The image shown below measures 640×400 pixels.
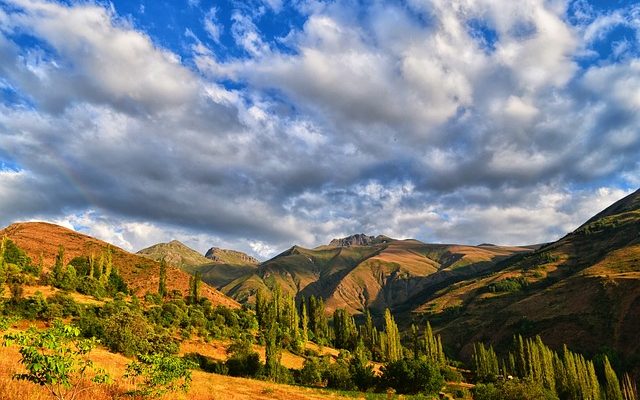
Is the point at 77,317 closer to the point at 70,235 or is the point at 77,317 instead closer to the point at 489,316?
the point at 70,235

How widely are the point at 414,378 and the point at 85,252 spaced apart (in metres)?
104

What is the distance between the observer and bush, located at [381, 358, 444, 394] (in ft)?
195

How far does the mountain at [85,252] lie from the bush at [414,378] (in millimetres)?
62911

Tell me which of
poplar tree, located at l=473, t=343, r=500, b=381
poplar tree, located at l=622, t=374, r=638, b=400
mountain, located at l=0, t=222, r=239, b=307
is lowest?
poplar tree, located at l=622, t=374, r=638, b=400

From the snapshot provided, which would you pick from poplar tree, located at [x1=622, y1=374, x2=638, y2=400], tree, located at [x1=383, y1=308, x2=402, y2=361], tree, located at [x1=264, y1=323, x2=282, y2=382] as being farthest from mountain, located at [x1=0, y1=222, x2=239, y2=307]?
poplar tree, located at [x1=622, y1=374, x2=638, y2=400]

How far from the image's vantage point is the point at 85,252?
119 metres

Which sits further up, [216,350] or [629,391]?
[216,350]

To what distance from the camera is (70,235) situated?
131m

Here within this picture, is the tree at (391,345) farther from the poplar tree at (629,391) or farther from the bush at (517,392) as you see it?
the bush at (517,392)

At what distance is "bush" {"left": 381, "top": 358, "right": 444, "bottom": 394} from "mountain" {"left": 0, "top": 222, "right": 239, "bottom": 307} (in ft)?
206

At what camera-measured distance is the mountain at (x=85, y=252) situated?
106750 mm

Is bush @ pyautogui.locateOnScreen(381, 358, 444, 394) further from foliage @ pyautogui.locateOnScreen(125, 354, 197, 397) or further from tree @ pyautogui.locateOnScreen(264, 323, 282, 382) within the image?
foliage @ pyautogui.locateOnScreen(125, 354, 197, 397)

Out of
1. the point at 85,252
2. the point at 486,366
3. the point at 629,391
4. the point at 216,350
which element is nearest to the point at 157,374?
the point at 216,350

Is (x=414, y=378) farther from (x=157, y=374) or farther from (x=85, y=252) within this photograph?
(x=85, y=252)
